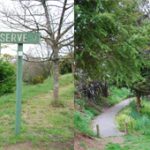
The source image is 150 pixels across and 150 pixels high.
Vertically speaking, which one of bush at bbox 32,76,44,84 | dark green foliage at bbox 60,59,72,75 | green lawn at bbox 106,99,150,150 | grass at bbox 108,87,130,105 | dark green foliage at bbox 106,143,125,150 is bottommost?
dark green foliage at bbox 106,143,125,150

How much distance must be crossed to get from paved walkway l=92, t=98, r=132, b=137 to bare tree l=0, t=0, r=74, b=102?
0.22 metres

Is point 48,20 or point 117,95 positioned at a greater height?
point 48,20

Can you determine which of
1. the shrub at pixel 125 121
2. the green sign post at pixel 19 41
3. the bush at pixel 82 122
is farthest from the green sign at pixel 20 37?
the shrub at pixel 125 121

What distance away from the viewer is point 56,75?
Answer: 1048mm

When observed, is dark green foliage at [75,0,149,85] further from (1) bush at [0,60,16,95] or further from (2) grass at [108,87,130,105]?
(1) bush at [0,60,16,95]

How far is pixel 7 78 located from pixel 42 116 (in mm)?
243

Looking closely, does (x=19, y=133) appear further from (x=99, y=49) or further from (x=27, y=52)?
(x=99, y=49)

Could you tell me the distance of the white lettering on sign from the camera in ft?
3.48

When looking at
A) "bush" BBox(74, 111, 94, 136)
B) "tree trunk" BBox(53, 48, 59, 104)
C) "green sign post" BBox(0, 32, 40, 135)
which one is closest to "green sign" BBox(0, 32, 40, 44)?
"green sign post" BBox(0, 32, 40, 135)

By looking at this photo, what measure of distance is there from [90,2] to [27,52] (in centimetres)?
38

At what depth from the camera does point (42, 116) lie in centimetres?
109

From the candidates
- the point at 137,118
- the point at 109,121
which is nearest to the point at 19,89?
the point at 109,121

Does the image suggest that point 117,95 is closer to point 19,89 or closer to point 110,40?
point 110,40

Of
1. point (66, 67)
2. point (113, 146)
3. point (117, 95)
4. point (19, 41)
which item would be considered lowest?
point (113, 146)
